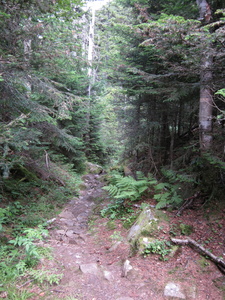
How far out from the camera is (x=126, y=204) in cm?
704

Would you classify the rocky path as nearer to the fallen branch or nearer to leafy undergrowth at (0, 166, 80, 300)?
the fallen branch

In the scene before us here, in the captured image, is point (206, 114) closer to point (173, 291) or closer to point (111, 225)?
point (111, 225)

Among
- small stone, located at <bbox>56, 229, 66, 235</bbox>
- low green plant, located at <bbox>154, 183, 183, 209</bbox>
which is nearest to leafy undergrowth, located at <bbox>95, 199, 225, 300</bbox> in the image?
low green plant, located at <bbox>154, 183, 183, 209</bbox>

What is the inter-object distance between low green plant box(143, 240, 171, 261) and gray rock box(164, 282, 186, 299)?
80 cm

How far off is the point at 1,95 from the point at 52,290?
522cm

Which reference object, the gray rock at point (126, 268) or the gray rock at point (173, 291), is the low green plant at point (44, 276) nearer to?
the gray rock at point (126, 268)

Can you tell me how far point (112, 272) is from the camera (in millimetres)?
4027

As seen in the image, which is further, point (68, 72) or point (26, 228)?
point (68, 72)

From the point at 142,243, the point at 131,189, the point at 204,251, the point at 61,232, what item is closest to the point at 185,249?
the point at 204,251

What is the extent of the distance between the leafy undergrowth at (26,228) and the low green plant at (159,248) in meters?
2.06

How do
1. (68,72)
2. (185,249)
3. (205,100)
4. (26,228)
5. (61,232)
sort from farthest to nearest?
(68,72) → (61,232) → (205,100) → (26,228) → (185,249)

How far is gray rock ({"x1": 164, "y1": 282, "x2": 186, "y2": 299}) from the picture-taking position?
127 inches

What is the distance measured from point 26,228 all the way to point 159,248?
12.0 ft

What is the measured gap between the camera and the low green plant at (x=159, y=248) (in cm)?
432
